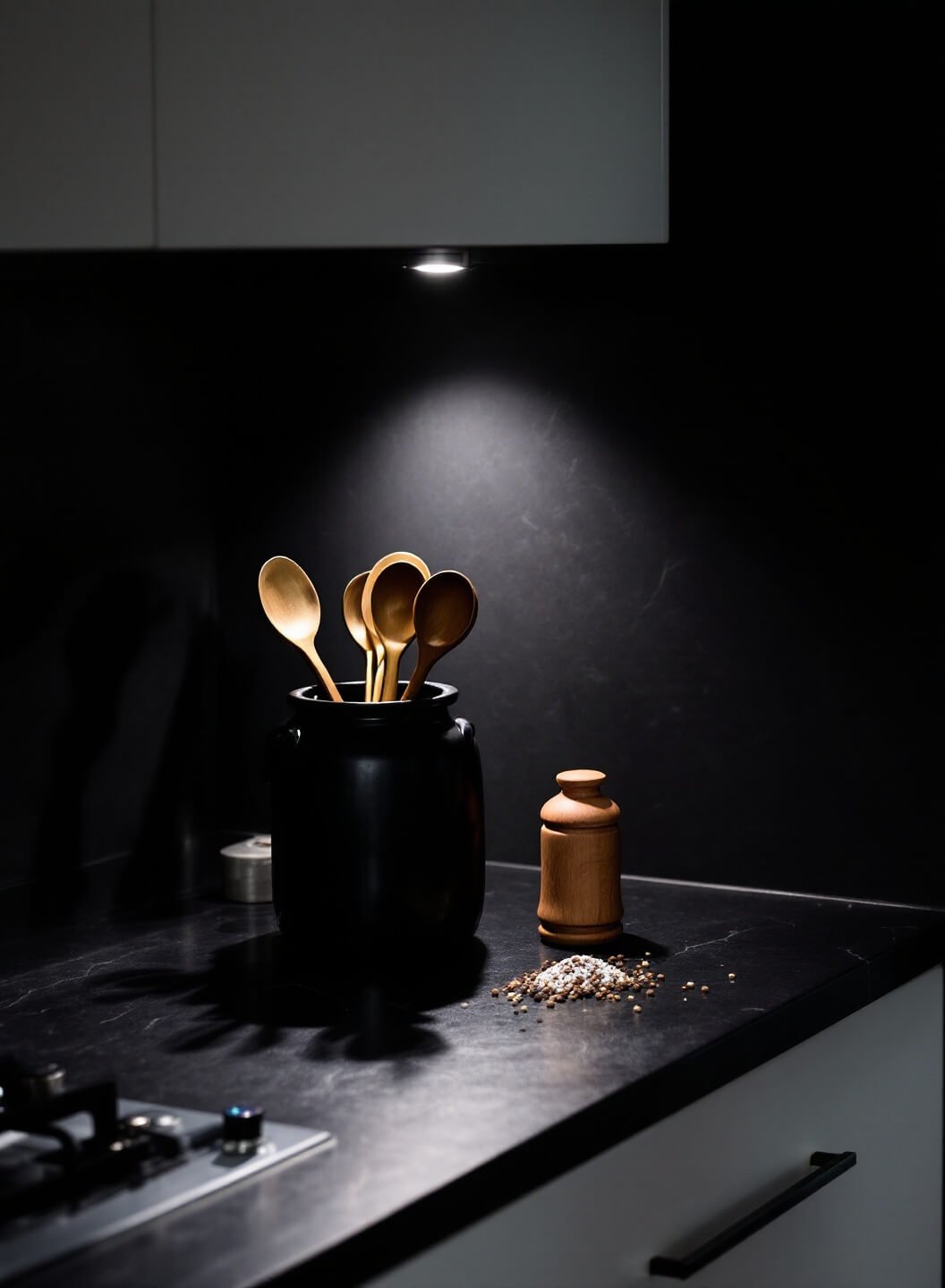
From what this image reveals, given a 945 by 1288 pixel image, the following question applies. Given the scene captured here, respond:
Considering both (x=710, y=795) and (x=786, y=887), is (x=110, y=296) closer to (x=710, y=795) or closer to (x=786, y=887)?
(x=710, y=795)

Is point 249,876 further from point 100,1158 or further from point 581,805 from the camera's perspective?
point 100,1158

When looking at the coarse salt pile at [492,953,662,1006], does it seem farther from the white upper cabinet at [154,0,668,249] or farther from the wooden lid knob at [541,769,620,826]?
the white upper cabinet at [154,0,668,249]

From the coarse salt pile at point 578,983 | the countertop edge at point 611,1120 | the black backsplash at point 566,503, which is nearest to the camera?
the countertop edge at point 611,1120

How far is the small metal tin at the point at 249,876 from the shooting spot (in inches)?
65.9

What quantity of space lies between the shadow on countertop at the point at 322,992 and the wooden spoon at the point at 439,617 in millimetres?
244

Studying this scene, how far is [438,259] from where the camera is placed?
151 centimetres

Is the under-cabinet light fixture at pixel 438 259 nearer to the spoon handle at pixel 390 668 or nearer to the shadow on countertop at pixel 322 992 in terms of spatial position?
the spoon handle at pixel 390 668

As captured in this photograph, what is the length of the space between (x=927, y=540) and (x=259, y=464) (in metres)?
0.81

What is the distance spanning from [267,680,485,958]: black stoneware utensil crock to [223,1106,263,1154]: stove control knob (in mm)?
415

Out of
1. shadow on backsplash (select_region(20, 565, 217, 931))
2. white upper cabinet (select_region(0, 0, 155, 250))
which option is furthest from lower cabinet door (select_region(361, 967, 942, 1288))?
white upper cabinet (select_region(0, 0, 155, 250))

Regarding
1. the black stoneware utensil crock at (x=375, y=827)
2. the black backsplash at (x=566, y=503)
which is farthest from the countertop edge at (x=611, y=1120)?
the black stoneware utensil crock at (x=375, y=827)

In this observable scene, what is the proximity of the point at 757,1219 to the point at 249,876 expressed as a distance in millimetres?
669

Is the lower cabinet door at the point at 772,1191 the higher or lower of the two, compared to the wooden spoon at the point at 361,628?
lower

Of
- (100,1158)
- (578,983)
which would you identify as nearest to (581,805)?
(578,983)
